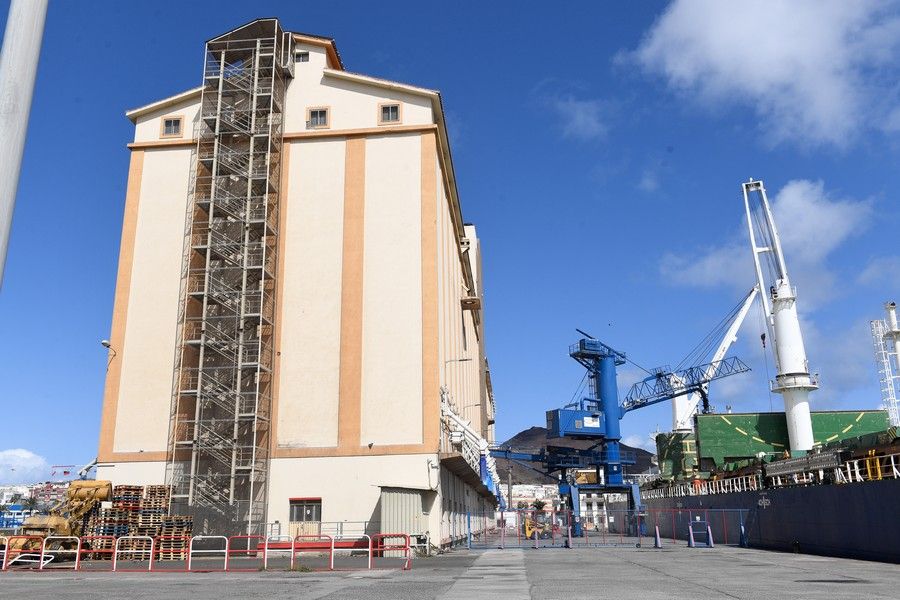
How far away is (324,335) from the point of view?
3409cm

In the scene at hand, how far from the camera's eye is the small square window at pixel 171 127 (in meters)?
38.1

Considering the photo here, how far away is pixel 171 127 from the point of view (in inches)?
1505

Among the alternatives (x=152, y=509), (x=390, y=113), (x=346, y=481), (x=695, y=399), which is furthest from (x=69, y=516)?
(x=695, y=399)

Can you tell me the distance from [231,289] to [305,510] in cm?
1108

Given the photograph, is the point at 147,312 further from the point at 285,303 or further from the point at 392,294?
the point at 392,294

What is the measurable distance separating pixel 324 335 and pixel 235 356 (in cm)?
433

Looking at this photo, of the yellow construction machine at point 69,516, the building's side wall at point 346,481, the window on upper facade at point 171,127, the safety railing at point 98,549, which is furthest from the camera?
the window on upper facade at point 171,127

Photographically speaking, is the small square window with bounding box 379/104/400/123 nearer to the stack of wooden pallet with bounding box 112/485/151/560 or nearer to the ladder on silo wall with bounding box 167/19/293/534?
the ladder on silo wall with bounding box 167/19/293/534

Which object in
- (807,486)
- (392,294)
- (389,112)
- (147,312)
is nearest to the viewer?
(807,486)

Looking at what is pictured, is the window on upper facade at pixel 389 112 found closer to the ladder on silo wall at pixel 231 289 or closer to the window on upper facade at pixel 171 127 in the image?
the ladder on silo wall at pixel 231 289

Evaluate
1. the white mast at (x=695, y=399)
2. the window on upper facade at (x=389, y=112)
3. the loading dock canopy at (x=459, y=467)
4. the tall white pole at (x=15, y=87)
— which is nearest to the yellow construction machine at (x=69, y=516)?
the loading dock canopy at (x=459, y=467)

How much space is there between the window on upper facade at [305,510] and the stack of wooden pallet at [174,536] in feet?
14.4

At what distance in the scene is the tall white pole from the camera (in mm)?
3027

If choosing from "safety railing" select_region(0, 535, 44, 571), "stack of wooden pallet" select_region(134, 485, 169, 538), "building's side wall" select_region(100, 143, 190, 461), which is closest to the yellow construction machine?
"safety railing" select_region(0, 535, 44, 571)
